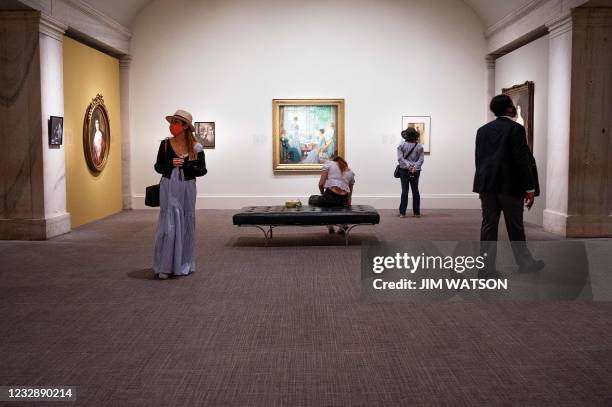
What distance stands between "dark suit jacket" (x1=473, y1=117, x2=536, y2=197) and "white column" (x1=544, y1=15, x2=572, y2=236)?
5149 millimetres

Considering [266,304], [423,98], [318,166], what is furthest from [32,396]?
[423,98]

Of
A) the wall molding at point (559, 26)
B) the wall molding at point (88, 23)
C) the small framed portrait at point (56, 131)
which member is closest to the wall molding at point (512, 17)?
the wall molding at point (559, 26)

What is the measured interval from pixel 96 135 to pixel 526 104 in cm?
1014

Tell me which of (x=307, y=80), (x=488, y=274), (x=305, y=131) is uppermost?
(x=307, y=80)

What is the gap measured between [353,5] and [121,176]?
7.97 m

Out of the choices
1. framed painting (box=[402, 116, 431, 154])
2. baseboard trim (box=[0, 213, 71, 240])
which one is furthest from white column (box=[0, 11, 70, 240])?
framed painting (box=[402, 116, 431, 154])

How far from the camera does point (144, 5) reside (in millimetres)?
18312

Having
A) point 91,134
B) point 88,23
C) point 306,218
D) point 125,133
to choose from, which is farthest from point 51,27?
point 306,218

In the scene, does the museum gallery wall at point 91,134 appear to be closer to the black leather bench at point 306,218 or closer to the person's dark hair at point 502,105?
the black leather bench at point 306,218

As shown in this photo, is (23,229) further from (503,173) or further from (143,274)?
(503,173)

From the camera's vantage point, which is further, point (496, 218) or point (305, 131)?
point (305, 131)

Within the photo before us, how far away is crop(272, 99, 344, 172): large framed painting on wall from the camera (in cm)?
1842

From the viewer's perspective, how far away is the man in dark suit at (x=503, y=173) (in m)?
7.89

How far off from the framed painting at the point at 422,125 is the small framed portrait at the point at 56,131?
9340mm
